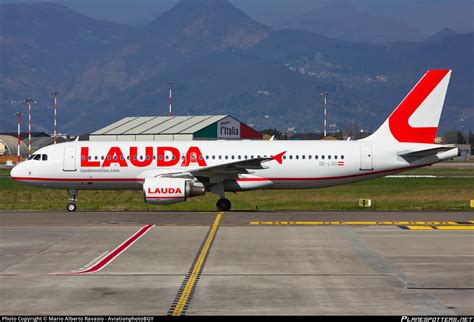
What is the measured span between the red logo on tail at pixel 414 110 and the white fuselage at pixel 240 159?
27.6 inches

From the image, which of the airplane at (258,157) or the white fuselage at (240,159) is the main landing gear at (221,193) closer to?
the airplane at (258,157)

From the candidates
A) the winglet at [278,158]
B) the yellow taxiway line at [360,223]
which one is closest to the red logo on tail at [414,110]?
the winglet at [278,158]

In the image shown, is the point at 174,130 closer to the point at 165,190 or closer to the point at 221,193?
the point at 221,193

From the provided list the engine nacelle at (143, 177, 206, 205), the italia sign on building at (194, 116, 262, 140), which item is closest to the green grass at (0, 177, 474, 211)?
the engine nacelle at (143, 177, 206, 205)

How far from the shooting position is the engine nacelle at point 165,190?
1677 inches

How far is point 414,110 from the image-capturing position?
4647cm

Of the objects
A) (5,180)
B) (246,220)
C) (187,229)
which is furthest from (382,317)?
(5,180)

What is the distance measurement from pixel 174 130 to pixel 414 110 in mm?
76839

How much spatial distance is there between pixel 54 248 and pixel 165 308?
1145 centimetres

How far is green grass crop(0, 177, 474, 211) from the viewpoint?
48219 mm

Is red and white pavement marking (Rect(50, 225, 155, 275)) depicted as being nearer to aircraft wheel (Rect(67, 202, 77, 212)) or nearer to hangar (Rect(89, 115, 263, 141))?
aircraft wheel (Rect(67, 202, 77, 212))

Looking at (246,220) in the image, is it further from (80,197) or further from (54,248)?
(80,197)

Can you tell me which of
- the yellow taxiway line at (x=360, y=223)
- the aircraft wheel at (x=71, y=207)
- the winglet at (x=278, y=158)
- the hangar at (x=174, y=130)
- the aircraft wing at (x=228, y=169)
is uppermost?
the hangar at (x=174, y=130)

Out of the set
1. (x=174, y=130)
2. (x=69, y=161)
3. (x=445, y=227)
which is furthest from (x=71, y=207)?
(x=174, y=130)
